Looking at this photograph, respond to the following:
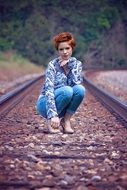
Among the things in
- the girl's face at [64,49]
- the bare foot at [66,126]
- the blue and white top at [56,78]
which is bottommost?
the bare foot at [66,126]

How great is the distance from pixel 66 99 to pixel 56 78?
0.28 meters

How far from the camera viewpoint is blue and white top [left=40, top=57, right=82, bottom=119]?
5469mm

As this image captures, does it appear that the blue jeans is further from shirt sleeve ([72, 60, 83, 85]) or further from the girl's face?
the girl's face

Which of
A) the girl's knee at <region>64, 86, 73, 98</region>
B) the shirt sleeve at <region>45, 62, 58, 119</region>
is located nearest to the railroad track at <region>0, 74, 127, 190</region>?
the shirt sleeve at <region>45, 62, 58, 119</region>

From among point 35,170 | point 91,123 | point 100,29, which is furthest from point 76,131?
point 100,29

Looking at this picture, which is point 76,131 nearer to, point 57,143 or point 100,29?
point 57,143

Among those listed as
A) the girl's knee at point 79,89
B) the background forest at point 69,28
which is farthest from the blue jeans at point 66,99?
the background forest at point 69,28

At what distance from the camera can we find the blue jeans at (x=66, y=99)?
18.1ft

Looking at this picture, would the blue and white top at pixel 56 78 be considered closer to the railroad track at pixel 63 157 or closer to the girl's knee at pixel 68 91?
the girl's knee at pixel 68 91

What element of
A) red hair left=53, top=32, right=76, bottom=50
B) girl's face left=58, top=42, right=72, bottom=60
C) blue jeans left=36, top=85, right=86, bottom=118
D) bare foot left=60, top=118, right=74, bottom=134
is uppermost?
red hair left=53, top=32, right=76, bottom=50

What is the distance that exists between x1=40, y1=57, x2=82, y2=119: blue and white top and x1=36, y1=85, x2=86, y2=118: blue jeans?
3.7 inches

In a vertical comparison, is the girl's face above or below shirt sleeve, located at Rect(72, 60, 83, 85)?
above

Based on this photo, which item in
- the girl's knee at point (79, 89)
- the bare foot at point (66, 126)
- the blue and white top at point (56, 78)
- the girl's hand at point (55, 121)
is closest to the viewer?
the girl's hand at point (55, 121)

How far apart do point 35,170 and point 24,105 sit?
235 inches
